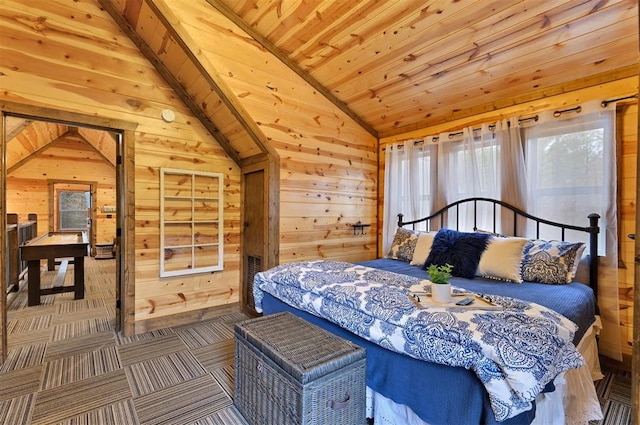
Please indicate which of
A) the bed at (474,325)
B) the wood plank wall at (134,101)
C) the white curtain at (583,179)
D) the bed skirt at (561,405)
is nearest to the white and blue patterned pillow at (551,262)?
the bed at (474,325)

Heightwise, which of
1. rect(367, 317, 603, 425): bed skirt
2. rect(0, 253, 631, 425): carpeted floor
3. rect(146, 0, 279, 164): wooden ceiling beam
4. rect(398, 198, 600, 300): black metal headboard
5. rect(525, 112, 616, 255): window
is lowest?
rect(0, 253, 631, 425): carpeted floor

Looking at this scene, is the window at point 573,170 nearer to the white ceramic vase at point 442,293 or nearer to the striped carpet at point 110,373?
the white ceramic vase at point 442,293

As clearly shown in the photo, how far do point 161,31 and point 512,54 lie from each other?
2919mm

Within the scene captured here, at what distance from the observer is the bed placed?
3.80ft

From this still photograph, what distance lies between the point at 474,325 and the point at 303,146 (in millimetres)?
2534

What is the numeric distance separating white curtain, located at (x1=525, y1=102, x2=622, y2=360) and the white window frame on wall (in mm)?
3147

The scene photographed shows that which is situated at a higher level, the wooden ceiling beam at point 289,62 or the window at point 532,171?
the wooden ceiling beam at point 289,62

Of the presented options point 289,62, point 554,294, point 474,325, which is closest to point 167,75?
point 289,62

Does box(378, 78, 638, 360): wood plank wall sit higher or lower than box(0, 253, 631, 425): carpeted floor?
higher

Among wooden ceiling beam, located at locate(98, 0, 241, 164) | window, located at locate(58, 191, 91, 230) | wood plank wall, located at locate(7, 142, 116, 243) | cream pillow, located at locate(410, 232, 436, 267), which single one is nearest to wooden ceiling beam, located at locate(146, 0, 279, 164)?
wooden ceiling beam, located at locate(98, 0, 241, 164)

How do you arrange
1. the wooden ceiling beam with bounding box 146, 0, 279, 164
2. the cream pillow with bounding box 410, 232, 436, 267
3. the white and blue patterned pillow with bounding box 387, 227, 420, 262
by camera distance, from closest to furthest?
the wooden ceiling beam with bounding box 146, 0, 279, 164 < the cream pillow with bounding box 410, 232, 436, 267 < the white and blue patterned pillow with bounding box 387, 227, 420, 262

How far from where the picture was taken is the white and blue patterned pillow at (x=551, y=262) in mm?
2213

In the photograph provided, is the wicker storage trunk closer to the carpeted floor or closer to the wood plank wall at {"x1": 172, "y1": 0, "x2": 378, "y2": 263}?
the carpeted floor

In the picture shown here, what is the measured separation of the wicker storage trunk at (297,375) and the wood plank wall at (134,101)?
1.81 metres
